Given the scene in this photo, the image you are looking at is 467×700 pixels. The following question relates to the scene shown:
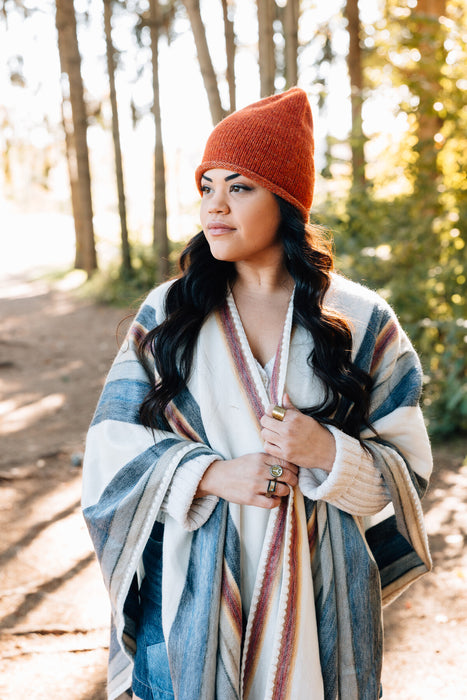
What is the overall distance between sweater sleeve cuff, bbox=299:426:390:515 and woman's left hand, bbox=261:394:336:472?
28 mm

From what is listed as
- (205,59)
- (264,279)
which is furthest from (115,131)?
(264,279)

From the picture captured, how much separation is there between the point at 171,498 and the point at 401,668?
5.99ft

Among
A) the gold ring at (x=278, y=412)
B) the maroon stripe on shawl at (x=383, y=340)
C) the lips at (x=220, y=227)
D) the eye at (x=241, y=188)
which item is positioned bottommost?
the gold ring at (x=278, y=412)

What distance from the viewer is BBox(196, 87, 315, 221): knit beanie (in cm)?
176

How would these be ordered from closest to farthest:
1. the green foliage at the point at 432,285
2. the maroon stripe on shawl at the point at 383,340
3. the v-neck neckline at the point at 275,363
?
the v-neck neckline at the point at 275,363 → the maroon stripe on shawl at the point at 383,340 → the green foliage at the point at 432,285

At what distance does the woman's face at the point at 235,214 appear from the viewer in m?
Result: 1.78

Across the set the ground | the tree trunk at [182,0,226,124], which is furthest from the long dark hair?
the tree trunk at [182,0,226,124]

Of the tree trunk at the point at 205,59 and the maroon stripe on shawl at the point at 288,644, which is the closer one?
the maroon stripe on shawl at the point at 288,644

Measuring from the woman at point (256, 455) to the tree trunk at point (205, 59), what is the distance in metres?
2.66

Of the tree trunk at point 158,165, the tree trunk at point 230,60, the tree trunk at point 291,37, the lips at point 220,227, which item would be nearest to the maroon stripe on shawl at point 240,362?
the lips at point 220,227

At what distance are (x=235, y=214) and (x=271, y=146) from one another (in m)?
0.21

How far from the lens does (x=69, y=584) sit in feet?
11.9

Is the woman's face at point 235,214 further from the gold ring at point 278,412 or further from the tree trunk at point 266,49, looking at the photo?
the tree trunk at point 266,49

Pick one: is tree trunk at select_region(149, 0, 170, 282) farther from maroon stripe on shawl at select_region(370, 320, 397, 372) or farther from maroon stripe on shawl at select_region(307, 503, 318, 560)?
maroon stripe on shawl at select_region(307, 503, 318, 560)
